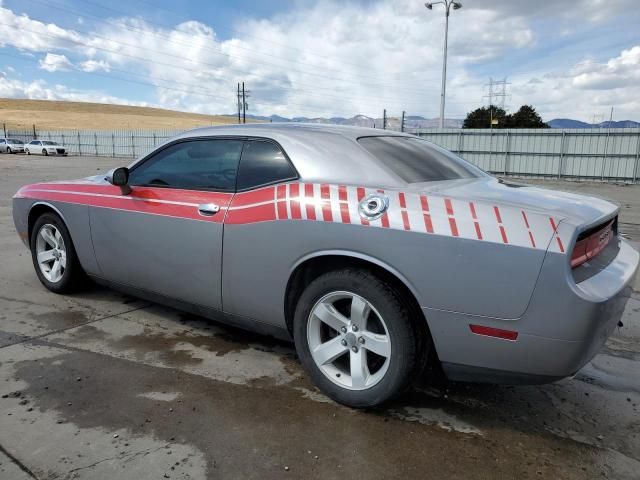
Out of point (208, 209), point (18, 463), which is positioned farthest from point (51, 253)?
point (18, 463)

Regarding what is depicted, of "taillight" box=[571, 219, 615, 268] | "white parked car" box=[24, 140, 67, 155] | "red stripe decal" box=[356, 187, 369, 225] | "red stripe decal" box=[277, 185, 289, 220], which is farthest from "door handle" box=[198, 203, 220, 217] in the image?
"white parked car" box=[24, 140, 67, 155]

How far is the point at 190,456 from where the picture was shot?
2.35 m

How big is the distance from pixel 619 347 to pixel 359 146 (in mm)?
2532

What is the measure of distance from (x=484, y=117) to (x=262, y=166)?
6119 centimetres

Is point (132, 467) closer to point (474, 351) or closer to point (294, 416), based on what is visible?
point (294, 416)

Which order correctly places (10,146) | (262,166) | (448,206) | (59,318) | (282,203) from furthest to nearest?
(10,146) < (59,318) < (262,166) < (282,203) < (448,206)

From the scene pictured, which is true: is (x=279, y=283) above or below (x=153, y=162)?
below

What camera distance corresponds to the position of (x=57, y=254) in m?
4.53

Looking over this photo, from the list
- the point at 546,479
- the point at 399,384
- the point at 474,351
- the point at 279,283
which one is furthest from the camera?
the point at 279,283

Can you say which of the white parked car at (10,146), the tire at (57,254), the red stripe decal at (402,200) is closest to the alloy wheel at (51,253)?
the tire at (57,254)

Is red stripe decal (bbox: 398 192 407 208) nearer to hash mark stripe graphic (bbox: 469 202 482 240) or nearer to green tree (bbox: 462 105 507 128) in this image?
hash mark stripe graphic (bbox: 469 202 482 240)

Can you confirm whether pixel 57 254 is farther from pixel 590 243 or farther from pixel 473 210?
pixel 590 243

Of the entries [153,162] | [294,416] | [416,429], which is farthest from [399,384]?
[153,162]

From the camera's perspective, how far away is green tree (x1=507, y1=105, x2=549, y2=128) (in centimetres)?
5856
